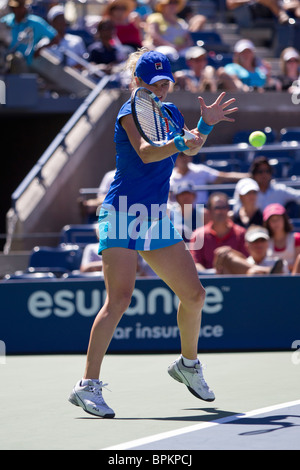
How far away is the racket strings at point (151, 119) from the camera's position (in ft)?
17.1

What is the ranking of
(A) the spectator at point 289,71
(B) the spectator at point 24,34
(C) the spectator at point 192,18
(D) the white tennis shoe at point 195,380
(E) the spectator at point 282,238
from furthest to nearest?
(C) the spectator at point 192,18
(A) the spectator at point 289,71
(B) the spectator at point 24,34
(E) the spectator at point 282,238
(D) the white tennis shoe at point 195,380

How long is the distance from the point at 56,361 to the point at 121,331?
2.50 feet

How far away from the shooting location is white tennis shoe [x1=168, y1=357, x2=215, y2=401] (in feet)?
18.6

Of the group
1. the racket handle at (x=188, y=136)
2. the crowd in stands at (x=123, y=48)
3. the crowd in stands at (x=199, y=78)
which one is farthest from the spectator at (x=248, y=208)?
the racket handle at (x=188, y=136)

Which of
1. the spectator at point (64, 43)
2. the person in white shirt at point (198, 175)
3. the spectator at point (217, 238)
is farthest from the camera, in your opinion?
the spectator at point (64, 43)

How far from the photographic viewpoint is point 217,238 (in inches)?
376

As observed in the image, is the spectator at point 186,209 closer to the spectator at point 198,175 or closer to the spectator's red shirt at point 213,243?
the spectator's red shirt at point 213,243

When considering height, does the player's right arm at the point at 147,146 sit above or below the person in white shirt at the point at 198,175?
below

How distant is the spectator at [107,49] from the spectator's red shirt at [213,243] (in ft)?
16.3

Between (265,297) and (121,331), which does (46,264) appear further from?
(265,297)

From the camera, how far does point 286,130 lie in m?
13.0

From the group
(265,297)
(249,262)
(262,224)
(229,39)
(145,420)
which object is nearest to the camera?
(145,420)
